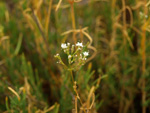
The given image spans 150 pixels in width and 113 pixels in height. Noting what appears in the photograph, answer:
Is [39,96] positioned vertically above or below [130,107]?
above

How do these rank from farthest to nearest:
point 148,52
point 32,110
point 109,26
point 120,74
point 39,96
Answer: point 109,26, point 120,74, point 148,52, point 39,96, point 32,110

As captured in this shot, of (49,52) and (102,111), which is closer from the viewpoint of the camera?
(49,52)

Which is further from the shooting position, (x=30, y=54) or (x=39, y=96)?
(x=30, y=54)

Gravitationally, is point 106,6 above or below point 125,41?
above

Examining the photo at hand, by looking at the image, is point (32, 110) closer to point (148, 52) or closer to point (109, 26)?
point (148, 52)

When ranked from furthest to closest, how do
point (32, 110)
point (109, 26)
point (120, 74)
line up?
1. point (109, 26)
2. point (120, 74)
3. point (32, 110)

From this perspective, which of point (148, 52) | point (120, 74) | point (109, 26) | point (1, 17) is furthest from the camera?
point (109, 26)

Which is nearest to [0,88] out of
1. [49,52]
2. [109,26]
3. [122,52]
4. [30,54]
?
[49,52]

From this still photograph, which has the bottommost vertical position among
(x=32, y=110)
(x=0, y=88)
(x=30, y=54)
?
(x=32, y=110)

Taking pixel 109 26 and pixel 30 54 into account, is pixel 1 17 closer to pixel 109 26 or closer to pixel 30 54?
pixel 30 54

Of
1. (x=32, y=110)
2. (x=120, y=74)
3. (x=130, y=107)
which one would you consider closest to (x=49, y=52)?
(x=32, y=110)
